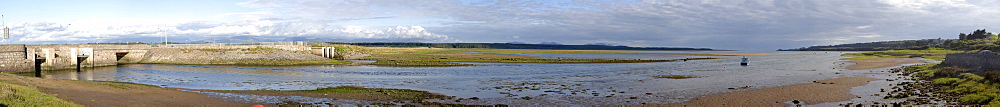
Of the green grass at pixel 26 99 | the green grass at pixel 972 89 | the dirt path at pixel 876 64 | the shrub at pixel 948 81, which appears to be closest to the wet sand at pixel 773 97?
the green grass at pixel 972 89

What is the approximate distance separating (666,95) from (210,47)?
220 ft

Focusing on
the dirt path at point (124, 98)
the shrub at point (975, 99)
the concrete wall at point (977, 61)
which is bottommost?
the dirt path at point (124, 98)

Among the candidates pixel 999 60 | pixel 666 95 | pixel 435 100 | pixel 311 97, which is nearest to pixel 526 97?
pixel 435 100

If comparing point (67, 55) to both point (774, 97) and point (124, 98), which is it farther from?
point (774, 97)

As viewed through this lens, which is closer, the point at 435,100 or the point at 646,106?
the point at 646,106

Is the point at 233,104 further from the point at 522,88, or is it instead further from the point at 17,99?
the point at 522,88

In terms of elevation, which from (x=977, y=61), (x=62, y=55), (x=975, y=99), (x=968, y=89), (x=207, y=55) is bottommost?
(x=975, y=99)

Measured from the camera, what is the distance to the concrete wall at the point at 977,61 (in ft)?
119

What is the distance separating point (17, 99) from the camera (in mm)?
16531

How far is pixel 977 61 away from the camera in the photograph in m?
41.7

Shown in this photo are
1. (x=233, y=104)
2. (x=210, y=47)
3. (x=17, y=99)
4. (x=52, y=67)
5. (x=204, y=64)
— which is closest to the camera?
(x=17, y=99)

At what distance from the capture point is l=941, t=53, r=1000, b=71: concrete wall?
36.2 m

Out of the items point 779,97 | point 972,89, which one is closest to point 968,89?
point 972,89

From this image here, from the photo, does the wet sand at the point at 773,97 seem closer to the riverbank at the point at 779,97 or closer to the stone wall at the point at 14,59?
the riverbank at the point at 779,97
